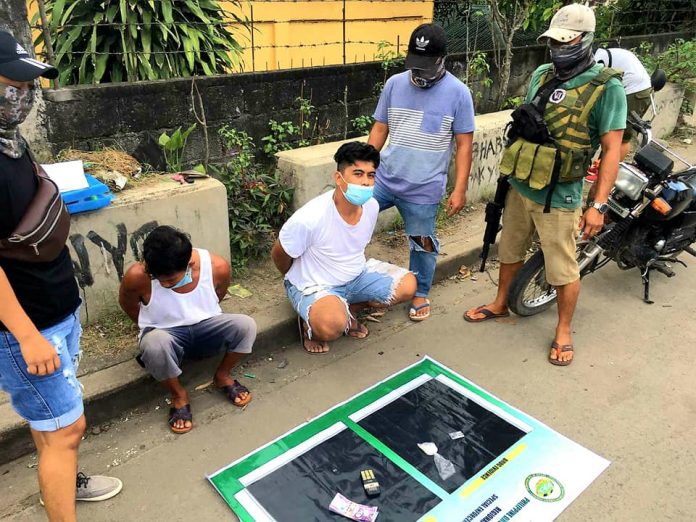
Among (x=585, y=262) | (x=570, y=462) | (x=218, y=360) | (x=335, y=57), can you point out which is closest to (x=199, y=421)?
(x=218, y=360)

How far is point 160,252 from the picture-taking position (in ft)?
7.66

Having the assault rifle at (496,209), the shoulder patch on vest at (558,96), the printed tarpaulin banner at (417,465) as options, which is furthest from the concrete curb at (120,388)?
the shoulder patch on vest at (558,96)

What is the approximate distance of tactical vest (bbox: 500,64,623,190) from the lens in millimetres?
2803

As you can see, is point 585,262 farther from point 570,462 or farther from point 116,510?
point 116,510

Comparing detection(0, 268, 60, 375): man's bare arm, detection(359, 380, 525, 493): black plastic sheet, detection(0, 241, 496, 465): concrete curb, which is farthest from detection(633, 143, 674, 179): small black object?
detection(0, 268, 60, 375): man's bare arm

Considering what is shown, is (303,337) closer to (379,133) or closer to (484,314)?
(484,314)

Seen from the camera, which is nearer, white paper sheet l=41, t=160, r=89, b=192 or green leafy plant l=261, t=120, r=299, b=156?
white paper sheet l=41, t=160, r=89, b=192

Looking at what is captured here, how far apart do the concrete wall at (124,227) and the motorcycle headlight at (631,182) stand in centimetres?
249

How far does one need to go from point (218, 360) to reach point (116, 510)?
3.11 ft

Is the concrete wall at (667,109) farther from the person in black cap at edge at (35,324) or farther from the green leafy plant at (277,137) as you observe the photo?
the person in black cap at edge at (35,324)

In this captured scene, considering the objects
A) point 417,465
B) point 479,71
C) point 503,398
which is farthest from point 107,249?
point 479,71

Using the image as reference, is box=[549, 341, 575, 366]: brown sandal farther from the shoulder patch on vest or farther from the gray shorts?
the gray shorts

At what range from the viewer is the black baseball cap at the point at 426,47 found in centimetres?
304

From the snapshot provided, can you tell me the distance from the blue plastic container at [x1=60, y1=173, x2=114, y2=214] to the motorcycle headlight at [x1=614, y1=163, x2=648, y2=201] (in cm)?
304
